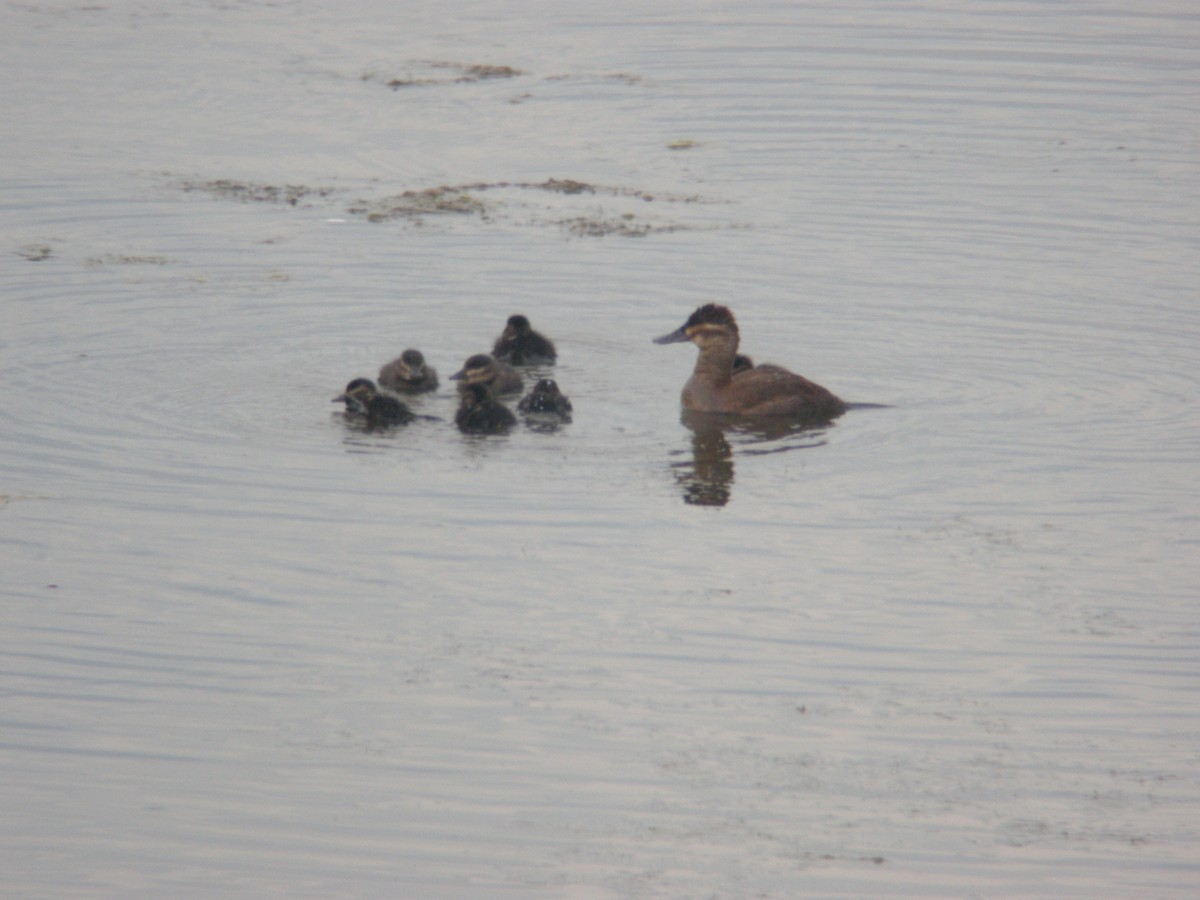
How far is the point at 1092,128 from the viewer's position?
1984 centimetres

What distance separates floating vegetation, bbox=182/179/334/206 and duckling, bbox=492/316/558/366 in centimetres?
429

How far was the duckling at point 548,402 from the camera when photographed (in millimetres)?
11820

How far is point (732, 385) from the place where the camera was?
1262 cm

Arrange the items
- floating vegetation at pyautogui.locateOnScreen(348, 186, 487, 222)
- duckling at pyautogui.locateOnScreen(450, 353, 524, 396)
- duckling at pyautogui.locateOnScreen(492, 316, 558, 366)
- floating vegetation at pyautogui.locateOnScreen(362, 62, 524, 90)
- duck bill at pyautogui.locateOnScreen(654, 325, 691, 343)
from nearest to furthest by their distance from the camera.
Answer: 1. duckling at pyautogui.locateOnScreen(450, 353, 524, 396)
2. duck bill at pyautogui.locateOnScreen(654, 325, 691, 343)
3. duckling at pyautogui.locateOnScreen(492, 316, 558, 366)
4. floating vegetation at pyautogui.locateOnScreen(348, 186, 487, 222)
5. floating vegetation at pyautogui.locateOnScreen(362, 62, 524, 90)

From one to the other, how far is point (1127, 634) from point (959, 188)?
9997 mm

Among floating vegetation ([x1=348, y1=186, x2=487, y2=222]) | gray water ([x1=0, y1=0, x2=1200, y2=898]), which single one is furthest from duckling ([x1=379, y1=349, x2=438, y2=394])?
floating vegetation ([x1=348, y1=186, x2=487, y2=222])

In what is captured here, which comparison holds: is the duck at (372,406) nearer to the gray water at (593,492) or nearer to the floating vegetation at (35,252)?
the gray water at (593,492)

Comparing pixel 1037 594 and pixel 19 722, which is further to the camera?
pixel 1037 594

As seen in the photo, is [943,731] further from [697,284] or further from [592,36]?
[592,36]

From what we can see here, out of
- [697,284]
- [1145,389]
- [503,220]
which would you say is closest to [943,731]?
[1145,389]

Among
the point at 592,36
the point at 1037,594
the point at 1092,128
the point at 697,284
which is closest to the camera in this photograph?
the point at 1037,594

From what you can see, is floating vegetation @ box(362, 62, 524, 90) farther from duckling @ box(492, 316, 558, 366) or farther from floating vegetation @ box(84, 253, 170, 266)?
duckling @ box(492, 316, 558, 366)

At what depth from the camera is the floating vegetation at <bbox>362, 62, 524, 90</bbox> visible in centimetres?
2067

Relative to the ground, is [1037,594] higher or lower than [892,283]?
lower
